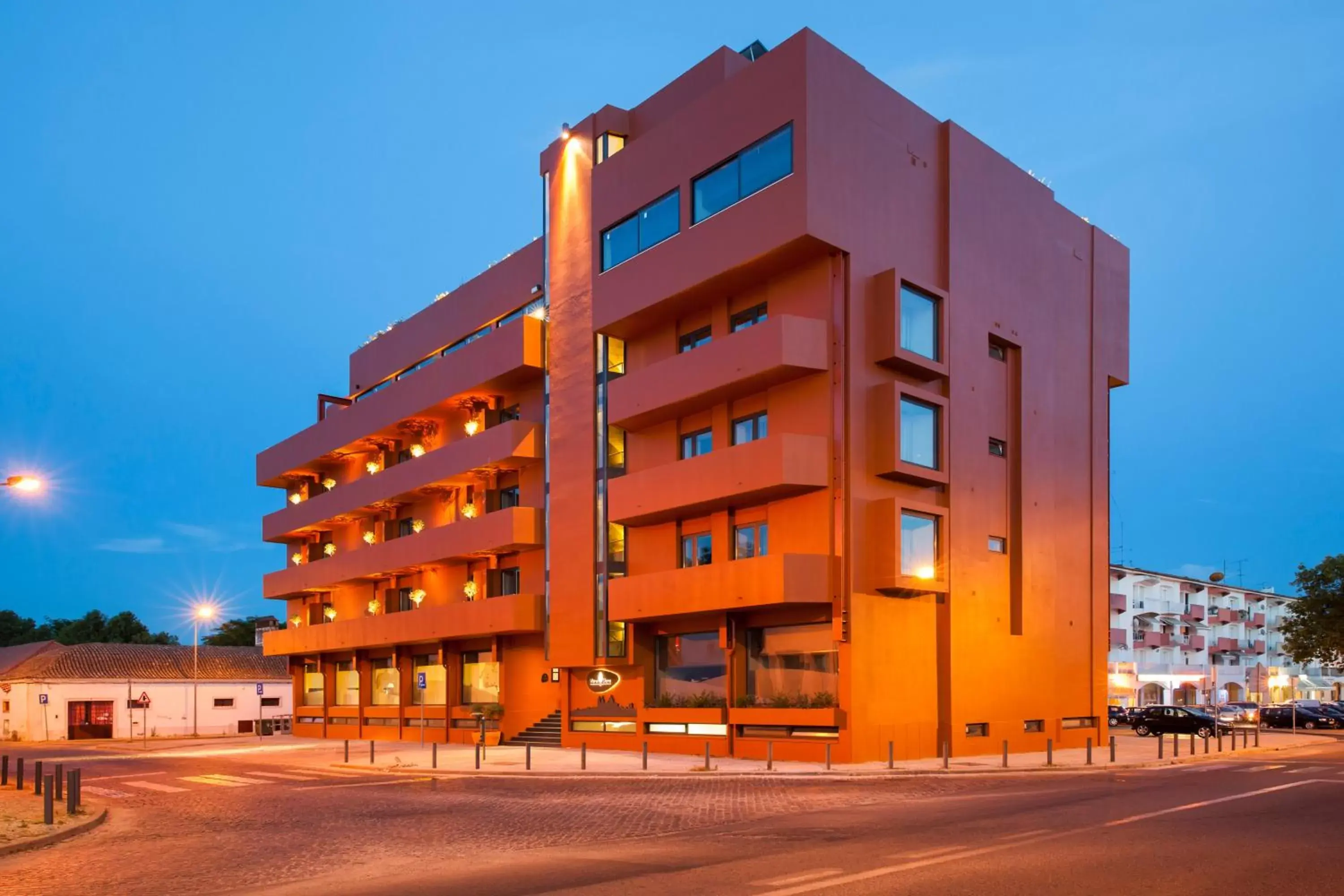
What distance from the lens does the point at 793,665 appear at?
34.7 metres

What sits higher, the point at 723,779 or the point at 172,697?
the point at 723,779

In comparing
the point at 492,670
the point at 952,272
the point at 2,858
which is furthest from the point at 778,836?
the point at 492,670

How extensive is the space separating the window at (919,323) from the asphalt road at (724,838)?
43.1 ft

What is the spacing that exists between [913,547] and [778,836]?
18338 mm

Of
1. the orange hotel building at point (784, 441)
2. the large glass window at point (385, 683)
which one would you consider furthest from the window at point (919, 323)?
the large glass window at point (385, 683)

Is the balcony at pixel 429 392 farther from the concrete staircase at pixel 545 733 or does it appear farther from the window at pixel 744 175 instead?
the concrete staircase at pixel 545 733

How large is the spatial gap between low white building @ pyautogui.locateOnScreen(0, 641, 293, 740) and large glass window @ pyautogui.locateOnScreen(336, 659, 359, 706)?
5.42 m

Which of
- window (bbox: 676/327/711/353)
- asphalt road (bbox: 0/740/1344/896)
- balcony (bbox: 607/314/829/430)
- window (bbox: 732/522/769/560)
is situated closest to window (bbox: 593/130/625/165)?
window (bbox: 676/327/711/353)

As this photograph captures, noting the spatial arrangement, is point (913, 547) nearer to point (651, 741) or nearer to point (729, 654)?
point (729, 654)

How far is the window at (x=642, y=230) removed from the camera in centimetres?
3866

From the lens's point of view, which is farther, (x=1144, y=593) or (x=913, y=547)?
(x=1144, y=593)

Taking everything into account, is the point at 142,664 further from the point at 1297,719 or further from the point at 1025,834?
the point at 1025,834

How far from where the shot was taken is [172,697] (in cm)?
7244

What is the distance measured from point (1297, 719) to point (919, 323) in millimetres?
43707
